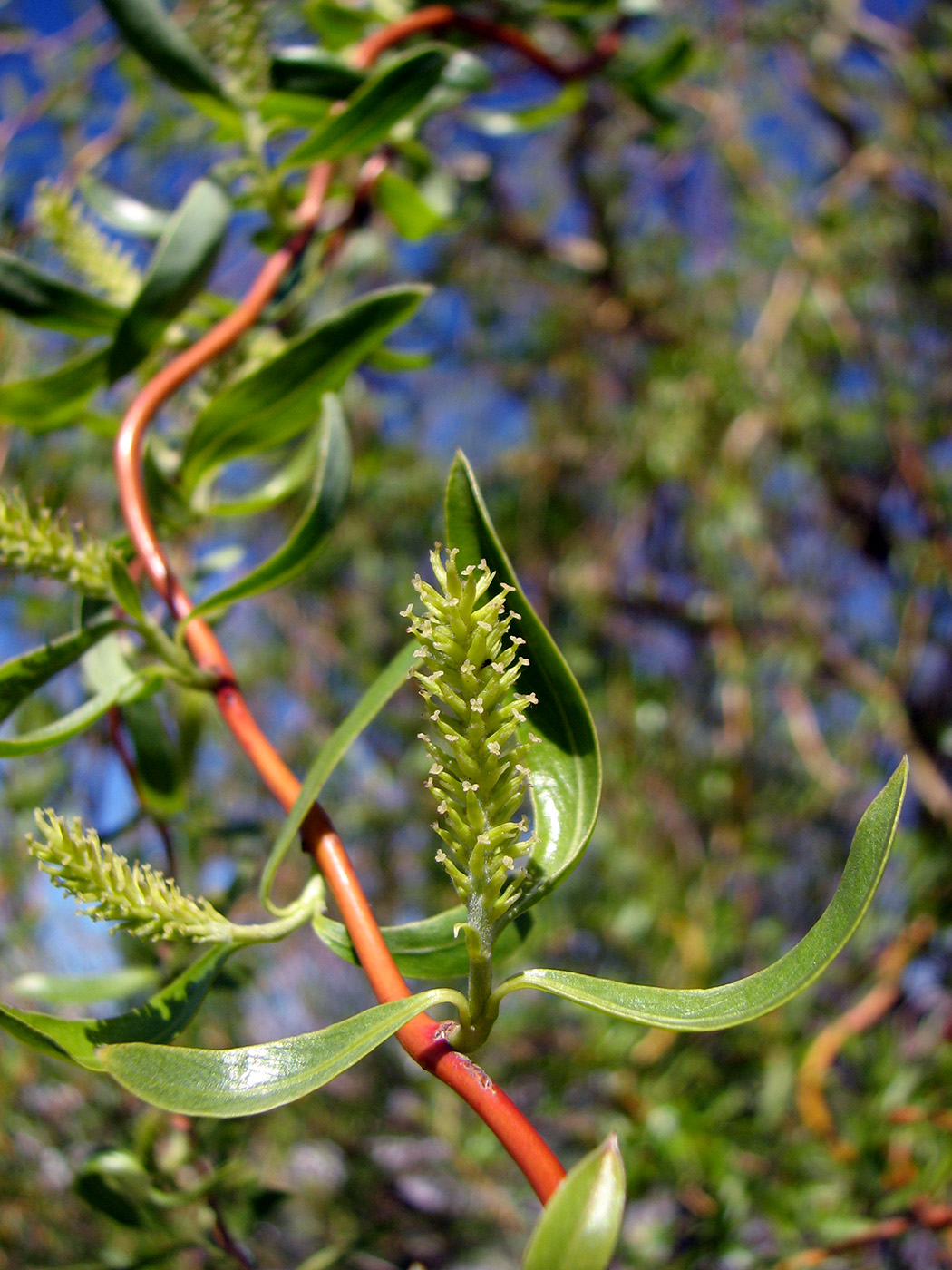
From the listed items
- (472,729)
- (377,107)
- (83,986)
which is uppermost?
(377,107)

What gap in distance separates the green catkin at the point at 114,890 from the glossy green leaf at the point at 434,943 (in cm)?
5

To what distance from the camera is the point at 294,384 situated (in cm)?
52

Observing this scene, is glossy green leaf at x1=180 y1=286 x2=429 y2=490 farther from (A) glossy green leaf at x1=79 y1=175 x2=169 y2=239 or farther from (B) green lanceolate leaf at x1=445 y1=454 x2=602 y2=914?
(A) glossy green leaf at x1=79 y1=175 x2=169 y2=239

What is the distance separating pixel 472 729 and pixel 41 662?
10.8 inches

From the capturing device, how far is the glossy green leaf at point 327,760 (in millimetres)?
352

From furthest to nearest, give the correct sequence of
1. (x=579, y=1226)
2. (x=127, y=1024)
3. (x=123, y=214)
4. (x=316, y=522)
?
(x=123, y=214)
(x=316, y=522)
(x=127, y=1024)
(x=579, y=1226)

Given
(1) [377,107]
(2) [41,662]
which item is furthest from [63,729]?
(1) [377,107]

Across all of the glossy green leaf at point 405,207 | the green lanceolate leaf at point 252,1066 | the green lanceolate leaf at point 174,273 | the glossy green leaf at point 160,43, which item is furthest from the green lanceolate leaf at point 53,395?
the green lanceolate leaf at point 252,1066

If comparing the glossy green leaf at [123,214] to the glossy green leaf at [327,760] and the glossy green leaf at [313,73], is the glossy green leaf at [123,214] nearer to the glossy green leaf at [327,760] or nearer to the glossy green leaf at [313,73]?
the glossy green leaf at [313,73]

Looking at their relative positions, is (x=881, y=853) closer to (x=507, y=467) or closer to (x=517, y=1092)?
(x=517, y=1092)

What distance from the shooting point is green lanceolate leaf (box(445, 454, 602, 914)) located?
14.3 inches

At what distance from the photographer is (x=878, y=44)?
5.02ft

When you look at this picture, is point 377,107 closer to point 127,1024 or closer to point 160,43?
point 160,43

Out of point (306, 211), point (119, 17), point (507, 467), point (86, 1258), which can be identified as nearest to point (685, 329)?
point (507, 467)
